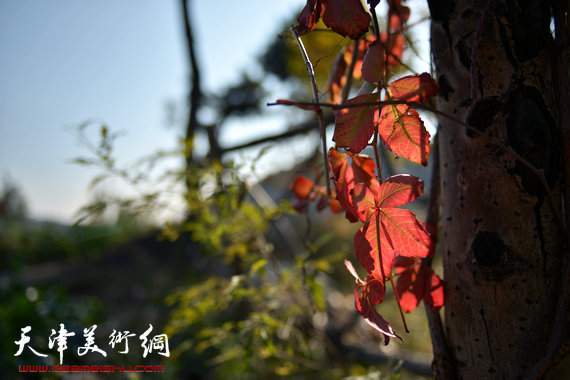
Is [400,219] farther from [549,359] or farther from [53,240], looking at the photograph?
[53,240]

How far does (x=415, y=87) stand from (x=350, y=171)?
12 cm

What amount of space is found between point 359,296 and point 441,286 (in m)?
0.14

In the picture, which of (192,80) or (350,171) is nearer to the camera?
(350,171)

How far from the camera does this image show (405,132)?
0.37 metres

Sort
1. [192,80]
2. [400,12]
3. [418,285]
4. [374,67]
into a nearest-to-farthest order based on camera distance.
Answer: [374,67] → [418,285] → [400,12] → [192,80]

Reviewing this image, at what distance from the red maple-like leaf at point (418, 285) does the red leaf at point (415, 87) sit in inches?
8.0

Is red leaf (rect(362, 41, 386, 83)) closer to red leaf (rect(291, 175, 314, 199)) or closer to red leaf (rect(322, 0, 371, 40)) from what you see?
red leaf (rect(322, 0, 371, 40))

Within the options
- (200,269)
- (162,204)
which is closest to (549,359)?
(162,204)

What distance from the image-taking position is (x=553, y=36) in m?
0.41

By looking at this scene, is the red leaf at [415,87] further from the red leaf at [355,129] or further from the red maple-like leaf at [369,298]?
the red maple-like leaf at [369,298]

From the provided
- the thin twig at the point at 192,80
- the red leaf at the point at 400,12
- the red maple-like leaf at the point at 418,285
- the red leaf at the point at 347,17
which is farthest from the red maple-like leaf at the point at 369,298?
the thin twig at the point at 192,80

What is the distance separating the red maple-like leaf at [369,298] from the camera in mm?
337

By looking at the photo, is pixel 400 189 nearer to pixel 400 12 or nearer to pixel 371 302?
pixel 371 302

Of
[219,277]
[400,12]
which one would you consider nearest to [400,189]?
[400,12]
